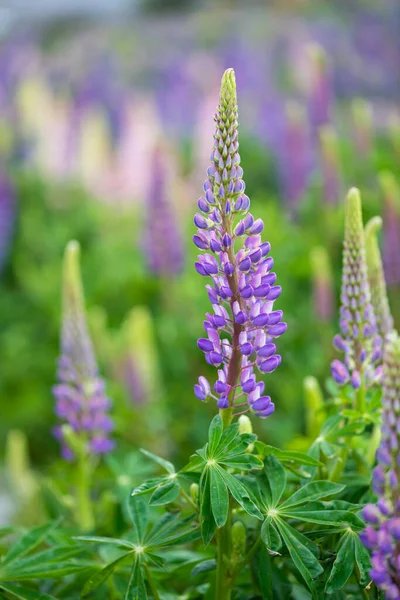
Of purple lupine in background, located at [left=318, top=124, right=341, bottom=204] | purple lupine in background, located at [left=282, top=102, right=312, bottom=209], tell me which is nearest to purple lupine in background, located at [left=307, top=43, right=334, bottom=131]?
purple lupine in background, located at [left=282, top=102, right=312, bottom=209]

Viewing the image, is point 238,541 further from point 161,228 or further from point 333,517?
point 161,228

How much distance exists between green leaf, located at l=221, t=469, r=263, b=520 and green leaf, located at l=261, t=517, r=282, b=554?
0.03 metres

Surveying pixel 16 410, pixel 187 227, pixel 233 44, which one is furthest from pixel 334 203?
pixel 233 44

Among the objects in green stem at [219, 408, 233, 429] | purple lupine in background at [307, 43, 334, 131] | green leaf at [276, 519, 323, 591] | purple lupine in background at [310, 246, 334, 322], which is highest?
purple lupine in background at [307, 43, 334, 131]

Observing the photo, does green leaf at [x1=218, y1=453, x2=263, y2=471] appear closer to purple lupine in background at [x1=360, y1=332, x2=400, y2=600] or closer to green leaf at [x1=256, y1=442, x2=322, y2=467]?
green leaf at [x1=256, y1=442, x2=322, y2=467]

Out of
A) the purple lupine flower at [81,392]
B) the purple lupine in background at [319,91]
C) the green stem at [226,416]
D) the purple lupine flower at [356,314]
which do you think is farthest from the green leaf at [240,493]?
the purple lupine in background at [319,91]

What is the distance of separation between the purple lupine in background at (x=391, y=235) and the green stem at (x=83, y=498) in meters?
1.37

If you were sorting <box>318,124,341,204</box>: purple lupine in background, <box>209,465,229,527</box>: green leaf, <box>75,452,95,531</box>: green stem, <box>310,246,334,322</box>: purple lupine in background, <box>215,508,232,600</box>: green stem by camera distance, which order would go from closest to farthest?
1. <box>209,465,229,527</box>: green leaf
2. <box>215,508,232,600</box>: green stem
3. <box>75,452,95,531</box>: green stem
4. <box>310,246,334,322</box>: purple lupine in background
5. <box>318,124,341,204</box>: purple lupine in background

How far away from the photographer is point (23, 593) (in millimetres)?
1429

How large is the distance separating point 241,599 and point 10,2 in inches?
544

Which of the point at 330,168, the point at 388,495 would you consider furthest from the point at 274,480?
the point at 330,168

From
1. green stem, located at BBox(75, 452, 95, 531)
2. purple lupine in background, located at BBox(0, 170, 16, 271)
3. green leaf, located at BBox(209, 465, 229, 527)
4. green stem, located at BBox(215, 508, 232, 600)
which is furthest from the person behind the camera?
purple lupine in background, located at BBox(0, 170, 16, 271)

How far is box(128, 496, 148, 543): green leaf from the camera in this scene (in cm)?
138

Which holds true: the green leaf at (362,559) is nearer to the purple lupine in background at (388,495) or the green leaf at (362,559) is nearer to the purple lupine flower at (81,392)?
the purple lupine in background at (388,495)
